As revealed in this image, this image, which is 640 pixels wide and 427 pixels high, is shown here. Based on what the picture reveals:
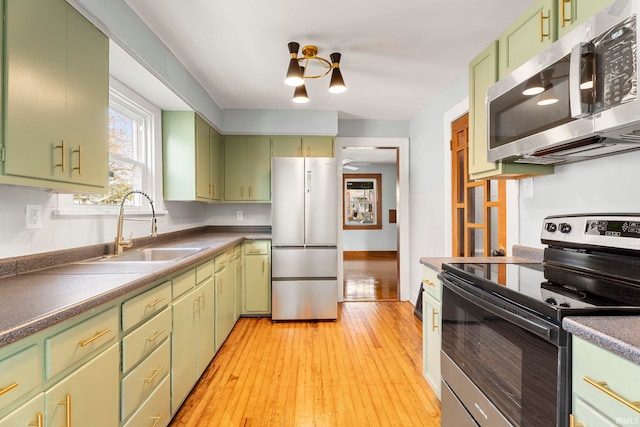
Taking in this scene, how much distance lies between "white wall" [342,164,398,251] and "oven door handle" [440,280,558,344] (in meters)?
6.27

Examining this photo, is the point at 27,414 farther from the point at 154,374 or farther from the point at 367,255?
the point at 367,255

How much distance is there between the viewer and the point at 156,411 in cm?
158

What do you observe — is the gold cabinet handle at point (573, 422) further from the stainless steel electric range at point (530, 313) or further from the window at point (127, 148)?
the window at point (127, 148)

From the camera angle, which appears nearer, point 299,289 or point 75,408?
point 75,408

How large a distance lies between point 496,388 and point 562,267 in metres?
0.67

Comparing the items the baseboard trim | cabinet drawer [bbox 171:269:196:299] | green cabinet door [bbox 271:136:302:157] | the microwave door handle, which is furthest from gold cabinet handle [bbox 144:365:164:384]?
the baseboard trim

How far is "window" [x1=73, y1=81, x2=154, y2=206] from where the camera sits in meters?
2.35

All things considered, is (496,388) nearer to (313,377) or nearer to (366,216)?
(313,377)

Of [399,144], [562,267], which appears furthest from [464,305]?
[399,144]

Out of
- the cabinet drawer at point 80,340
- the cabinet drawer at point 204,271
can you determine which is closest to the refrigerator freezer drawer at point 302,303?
the cabinet drawer at point 204,271

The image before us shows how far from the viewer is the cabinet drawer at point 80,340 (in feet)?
3.06

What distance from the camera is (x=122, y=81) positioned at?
2.32m

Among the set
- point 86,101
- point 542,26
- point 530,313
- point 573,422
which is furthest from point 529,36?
point 86,101

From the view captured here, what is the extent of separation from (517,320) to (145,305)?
146 cm
